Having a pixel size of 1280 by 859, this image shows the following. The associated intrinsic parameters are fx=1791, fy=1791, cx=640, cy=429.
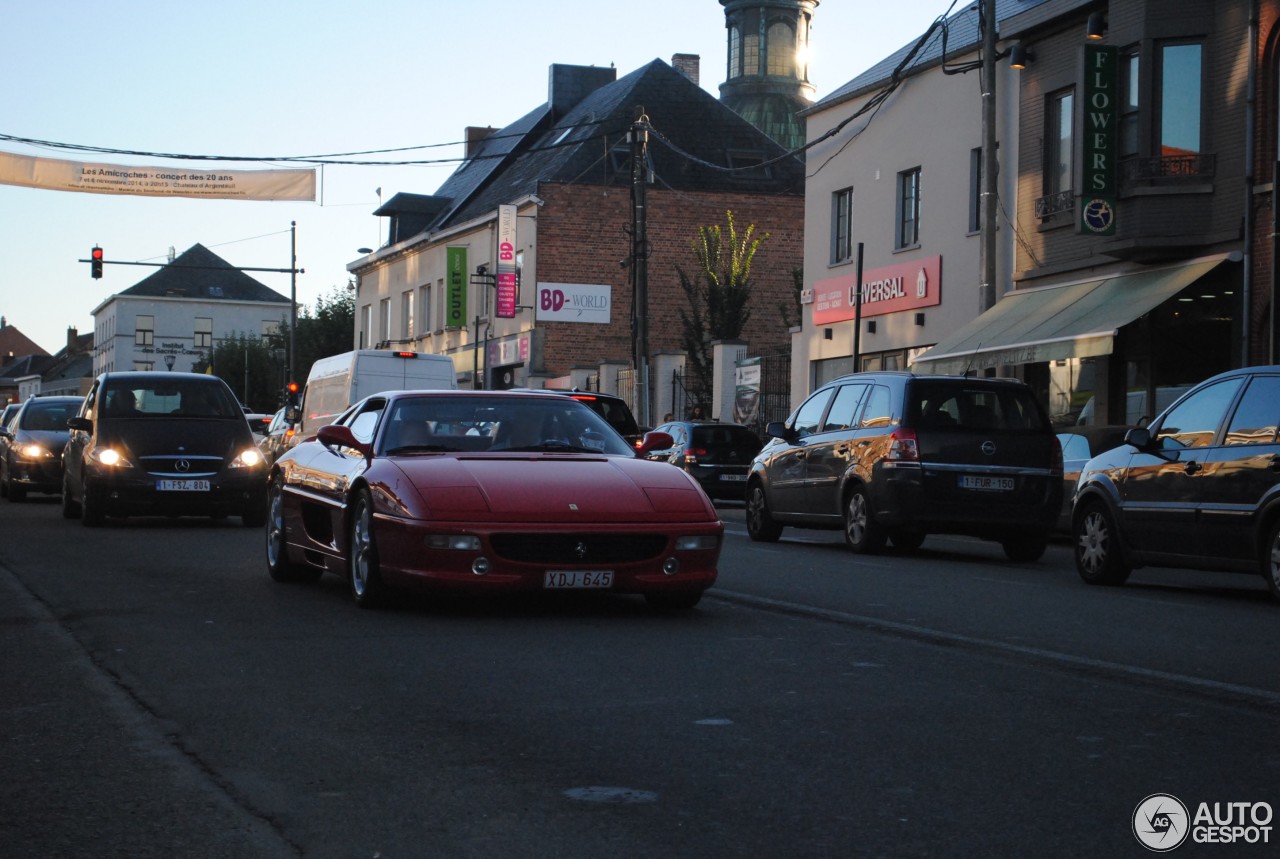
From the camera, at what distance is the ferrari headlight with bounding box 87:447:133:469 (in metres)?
19.0

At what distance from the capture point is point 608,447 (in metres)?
11.2

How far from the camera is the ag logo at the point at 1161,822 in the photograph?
4797 mm

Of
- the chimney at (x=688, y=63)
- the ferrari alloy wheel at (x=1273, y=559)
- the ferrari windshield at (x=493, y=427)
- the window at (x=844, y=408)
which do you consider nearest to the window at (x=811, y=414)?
the window at (x=844, y=408)

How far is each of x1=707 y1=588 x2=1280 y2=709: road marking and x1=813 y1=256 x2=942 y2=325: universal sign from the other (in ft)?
69.4

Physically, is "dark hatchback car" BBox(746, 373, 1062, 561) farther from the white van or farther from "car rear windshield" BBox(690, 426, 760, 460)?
"car rear windshield" BBox(690, 426, 760, 460)

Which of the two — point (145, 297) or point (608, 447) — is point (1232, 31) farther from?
point (145, 297)

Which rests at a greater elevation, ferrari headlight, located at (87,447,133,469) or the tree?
the tree

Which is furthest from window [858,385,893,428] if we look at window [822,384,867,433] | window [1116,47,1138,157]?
window [1116,47,1138,157]

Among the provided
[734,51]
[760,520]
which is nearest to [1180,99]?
[760,520]

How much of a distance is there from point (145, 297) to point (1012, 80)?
107 m

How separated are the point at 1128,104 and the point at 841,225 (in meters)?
10.9

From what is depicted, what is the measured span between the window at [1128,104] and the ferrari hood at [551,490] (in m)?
17.3

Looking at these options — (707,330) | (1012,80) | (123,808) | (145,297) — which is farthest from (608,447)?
(145,297)

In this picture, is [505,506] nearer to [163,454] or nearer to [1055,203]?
[163,454]
